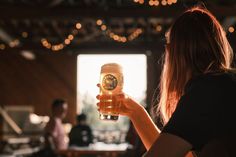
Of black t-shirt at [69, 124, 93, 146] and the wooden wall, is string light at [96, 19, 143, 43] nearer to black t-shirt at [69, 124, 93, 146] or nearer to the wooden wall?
the wooden wall

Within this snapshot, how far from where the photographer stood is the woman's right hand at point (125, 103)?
4.80 ft

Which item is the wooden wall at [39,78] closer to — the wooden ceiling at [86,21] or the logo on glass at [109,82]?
the wooden ceiling at [86,21]

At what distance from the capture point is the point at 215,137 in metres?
1.06

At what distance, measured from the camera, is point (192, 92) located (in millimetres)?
1050

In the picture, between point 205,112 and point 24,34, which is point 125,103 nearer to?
point 205,112

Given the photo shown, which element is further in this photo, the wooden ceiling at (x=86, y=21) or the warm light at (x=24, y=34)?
the warm light at (x=24, y=34)

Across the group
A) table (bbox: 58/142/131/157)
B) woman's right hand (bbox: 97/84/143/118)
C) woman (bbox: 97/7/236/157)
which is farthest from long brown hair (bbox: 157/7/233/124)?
table (bbox: 58/142/131/157)

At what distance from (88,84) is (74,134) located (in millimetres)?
10383

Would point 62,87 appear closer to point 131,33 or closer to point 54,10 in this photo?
point 131,33

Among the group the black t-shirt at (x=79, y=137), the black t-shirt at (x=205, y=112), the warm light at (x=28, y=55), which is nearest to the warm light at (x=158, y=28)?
the warm light at (x=28, y=55)

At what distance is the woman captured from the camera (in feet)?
3.31

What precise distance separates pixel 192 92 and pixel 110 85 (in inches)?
22.1

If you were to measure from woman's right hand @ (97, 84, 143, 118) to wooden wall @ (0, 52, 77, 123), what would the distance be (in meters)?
15.2

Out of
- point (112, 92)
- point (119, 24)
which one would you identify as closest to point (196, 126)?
point (112, 92)
